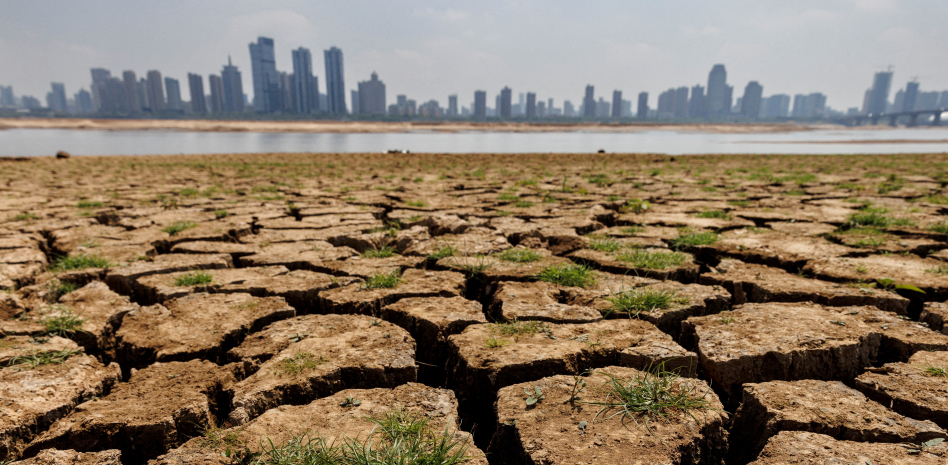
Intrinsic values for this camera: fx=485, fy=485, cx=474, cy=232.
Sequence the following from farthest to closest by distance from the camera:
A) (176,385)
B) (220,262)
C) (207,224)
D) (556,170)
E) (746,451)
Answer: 1. (556,170)
2. (207,224)
3. (220,262)
4. (176,385)
5. (746,451)

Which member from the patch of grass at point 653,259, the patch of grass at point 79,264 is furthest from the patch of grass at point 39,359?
the patch of grass at point 653,259

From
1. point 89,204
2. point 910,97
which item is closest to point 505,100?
point 89,204

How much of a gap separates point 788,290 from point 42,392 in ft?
10.2

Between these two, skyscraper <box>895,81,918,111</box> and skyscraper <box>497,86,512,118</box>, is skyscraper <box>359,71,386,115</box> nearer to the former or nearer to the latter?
skyscraper <box>497,86,512,118</box>

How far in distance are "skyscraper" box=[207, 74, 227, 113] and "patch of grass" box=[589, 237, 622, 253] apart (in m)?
154

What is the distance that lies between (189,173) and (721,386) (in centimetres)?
948

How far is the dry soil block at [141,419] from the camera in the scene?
55.4 inches

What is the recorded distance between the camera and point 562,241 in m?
3.58

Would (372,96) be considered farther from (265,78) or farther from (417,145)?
(417,145)

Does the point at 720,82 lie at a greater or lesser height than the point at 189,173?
greater

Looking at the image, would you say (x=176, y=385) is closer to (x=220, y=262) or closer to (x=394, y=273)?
(x=394, y=273)

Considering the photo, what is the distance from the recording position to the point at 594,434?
1316 millimetres

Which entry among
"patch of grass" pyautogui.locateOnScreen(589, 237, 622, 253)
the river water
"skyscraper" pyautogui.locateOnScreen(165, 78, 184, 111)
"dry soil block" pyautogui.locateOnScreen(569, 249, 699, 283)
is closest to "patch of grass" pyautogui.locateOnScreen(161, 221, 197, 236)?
"dry soil block" pyautogui.locateOnScreen(569, 249, 699, 283)

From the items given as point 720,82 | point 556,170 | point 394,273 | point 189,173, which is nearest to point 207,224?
point 394,273
